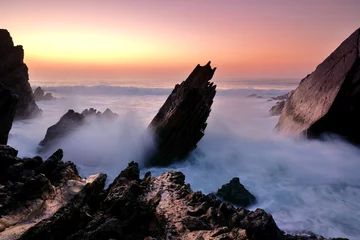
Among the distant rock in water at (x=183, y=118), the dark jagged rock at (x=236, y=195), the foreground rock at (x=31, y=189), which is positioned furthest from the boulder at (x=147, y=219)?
the distant rock in water at (x=183, y=118)

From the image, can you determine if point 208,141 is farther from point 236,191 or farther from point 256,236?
point 256,236

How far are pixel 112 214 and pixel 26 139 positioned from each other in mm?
18137

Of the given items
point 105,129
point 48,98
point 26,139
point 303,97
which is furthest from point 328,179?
point 48,98

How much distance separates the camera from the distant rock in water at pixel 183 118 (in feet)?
46.3

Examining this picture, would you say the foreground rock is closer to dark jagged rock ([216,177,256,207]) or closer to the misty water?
dark jagged rock ([216,177,256,207])

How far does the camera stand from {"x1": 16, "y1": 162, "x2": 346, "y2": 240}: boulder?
4.48m

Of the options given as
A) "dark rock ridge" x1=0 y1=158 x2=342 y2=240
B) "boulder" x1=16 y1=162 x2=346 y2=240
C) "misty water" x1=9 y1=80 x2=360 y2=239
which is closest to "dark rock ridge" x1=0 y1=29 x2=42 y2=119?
"misty water" x1=9 y1=80 x2=360 y2=239

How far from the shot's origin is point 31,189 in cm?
530

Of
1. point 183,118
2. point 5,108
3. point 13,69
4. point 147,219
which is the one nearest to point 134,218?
point 147,219

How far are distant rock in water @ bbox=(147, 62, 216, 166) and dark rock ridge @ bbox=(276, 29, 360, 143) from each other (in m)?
5.54

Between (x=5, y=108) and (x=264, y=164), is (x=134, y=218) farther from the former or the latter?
(x=264, y=164)

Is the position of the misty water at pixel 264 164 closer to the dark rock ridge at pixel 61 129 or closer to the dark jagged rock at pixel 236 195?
the dark jagged rock at pixel 236 195

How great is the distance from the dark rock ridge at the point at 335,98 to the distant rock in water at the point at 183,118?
5545 millimetres

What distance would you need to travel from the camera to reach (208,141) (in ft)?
62.1
